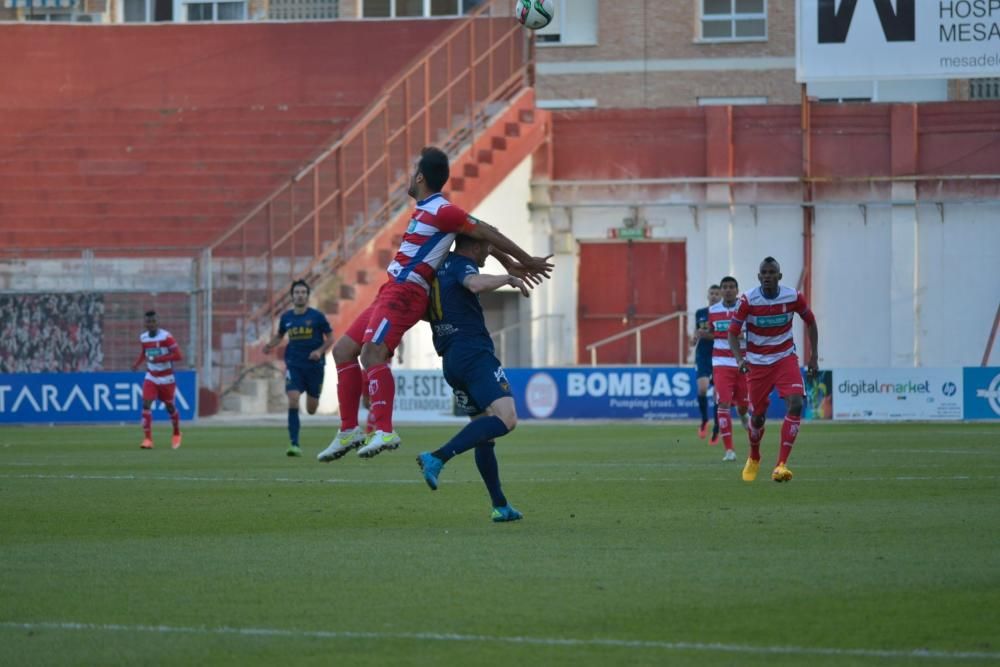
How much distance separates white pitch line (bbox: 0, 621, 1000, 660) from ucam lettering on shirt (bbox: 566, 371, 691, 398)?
27467 millimetres

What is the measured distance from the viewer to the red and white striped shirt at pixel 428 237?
11531mm

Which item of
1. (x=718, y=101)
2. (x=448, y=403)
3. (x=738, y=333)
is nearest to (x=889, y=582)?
(x=738, y=333)

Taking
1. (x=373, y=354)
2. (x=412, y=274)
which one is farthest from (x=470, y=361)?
(x=373, y=354)

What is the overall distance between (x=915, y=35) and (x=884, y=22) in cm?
78

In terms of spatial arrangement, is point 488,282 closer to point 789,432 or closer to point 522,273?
point 522,273

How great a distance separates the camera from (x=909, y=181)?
41250mm

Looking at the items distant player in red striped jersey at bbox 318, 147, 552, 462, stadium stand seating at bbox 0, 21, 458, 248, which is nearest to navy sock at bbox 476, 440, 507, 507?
distant player in red striped jersey at bbox 318, 147, 552, 462

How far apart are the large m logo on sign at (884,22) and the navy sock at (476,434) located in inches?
1153

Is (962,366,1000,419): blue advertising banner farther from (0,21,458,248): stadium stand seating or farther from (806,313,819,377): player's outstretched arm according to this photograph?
(806,313,819,377): player's outstretched arm

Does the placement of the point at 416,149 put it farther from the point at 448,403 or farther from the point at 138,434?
the point at 138,434

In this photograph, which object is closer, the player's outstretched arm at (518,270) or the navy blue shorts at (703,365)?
the player's outstretched arm at (518,270)

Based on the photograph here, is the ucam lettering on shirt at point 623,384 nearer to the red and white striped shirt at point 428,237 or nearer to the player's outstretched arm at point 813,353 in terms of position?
the player's outstretched arm at point 813,353

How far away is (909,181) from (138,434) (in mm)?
20805

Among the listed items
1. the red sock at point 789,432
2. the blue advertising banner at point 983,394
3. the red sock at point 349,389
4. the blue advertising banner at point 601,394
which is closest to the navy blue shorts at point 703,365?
the blue advertising banner at point 601,394
